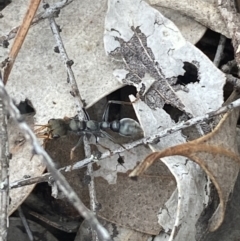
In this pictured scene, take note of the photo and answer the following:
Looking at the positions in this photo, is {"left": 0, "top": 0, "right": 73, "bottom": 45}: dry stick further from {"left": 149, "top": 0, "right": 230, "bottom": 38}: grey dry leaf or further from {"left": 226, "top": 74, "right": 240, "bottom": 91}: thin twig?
{"left": 226, "top": 74, "right": 240, "bottom": 91}: thin twig

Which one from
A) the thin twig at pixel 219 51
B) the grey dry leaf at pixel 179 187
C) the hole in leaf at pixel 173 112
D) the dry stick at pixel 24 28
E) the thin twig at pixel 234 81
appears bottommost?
the grey dry leaf at pixel 179 187

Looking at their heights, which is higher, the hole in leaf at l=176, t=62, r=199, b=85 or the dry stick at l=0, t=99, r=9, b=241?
the hole in leaf at l=176, t=62, r=199, b=85

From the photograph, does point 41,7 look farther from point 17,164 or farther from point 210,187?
point 210,187

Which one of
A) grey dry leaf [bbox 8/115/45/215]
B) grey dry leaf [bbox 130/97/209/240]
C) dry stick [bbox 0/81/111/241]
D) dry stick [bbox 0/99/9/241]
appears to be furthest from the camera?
grey dry leaf [bbox 8/115/45/215]

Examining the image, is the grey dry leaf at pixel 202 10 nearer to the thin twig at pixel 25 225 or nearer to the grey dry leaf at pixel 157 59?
the grey dry leaf at pixel 157 59

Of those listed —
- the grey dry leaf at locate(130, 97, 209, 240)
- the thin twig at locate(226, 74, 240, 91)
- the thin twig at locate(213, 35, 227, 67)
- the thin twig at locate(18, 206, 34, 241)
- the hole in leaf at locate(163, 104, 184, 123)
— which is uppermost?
the thin twig at locate(213, 35, 227, 67)

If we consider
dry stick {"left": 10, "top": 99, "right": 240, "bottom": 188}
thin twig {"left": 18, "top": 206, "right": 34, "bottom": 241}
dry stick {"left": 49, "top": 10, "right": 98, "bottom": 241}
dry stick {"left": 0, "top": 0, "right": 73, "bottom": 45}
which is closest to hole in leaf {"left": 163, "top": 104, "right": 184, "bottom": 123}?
dry stick {"left": 10, "top": 99, "right": 240, "bottom": 188}

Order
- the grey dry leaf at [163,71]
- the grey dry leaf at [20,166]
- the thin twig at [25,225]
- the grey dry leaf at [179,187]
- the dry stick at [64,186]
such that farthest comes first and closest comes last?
the thin twig at [25,225]
the grey dry leaf at [20,166]
the grey dry leaf at [163,71]
the grey dry leaf at [179,187]
the dry stick at [64,186]

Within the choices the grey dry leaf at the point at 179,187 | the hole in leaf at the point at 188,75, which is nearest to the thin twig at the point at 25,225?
the grey dry leaf at the point at 179,187

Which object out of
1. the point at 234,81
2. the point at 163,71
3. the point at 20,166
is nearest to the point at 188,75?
the point at 163,71
